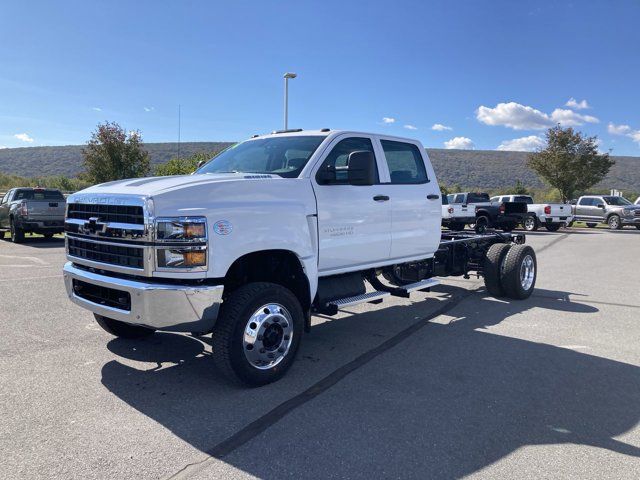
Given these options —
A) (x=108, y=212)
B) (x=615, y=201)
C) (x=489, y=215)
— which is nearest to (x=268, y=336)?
(x=108, y=212)

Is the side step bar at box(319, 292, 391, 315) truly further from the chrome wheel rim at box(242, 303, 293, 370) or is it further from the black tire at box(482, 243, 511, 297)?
the black tire at box(482, 243, 511, 297)

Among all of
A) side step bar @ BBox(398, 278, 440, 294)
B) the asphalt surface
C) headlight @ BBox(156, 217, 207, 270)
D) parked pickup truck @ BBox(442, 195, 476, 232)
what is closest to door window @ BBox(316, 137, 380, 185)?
side step bar @ BBox(398, 278, 440, 294)

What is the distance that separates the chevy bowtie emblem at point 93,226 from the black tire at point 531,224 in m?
25.6

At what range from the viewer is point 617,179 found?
79.9 meters

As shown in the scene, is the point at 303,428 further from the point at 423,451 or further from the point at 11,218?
the point at 11,218

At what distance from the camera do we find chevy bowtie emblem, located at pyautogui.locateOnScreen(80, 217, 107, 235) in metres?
4.20

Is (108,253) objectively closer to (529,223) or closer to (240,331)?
(240,331)

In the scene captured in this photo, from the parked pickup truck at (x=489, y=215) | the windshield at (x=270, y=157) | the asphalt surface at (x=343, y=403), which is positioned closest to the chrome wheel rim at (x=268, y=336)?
the asphalt surface at (x=343, y=403)

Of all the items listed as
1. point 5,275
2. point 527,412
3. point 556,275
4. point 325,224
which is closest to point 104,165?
point 5,275

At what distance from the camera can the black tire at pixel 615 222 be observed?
28812mm

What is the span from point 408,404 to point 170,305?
1976 mm

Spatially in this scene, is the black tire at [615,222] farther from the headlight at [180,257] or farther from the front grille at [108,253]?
the front grille at [108,253]

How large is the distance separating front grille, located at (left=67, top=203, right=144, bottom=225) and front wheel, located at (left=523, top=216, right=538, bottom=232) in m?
25.7

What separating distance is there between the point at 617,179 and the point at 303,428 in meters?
90.0
